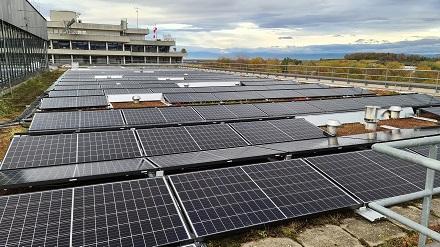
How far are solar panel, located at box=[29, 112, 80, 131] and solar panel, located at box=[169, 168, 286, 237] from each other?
667cm

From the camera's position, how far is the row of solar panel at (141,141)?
26.5 ft

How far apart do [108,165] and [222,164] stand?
297cm

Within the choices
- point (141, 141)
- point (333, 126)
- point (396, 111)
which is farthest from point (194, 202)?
point (396, 111)

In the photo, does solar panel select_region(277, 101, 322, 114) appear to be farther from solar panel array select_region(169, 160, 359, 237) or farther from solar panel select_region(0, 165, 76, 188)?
solar panel select_region(0, 165, 76, 188)

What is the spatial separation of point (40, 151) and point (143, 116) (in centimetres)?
497

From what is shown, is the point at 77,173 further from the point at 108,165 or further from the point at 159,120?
the point at 159,120

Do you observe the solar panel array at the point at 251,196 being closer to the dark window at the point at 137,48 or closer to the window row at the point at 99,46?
the window row at the point at 99,46

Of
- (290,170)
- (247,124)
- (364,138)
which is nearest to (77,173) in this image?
(290,170)

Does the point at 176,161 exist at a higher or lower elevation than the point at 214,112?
lower

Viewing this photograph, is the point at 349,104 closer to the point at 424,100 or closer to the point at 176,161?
the point at 424,100

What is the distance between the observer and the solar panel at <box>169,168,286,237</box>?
545 cm

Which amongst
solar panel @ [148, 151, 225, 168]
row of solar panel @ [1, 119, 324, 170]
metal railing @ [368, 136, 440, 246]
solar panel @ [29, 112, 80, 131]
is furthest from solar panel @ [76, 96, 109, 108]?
metal railing @ [368, 136, 440, 246]

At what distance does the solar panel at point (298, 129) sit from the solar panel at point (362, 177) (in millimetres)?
2665

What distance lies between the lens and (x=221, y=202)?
598 centimetres
